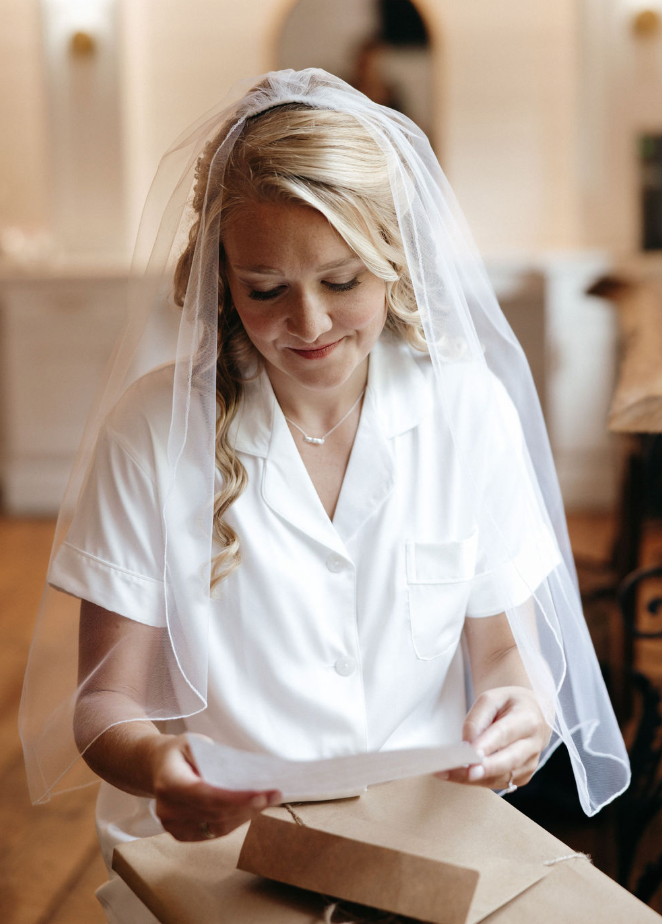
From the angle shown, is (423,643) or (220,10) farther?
(220,10)

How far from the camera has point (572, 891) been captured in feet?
2.54

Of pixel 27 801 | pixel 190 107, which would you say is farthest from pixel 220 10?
pixel 27 801

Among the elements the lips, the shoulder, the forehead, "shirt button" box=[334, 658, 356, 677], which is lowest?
"shirt button" box=[334, 658, 356, 677]

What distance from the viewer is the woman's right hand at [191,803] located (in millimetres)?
746

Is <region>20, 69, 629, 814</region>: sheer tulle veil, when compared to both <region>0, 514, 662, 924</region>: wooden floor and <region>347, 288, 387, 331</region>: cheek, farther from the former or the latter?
<region>0, 514, 662, 924</region>: wooden floor

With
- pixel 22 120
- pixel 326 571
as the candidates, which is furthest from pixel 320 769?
pixel 22 120

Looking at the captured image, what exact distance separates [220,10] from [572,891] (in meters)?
4.75

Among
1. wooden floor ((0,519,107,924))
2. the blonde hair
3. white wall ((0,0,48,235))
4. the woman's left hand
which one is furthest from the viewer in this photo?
white wall ((0,0,48,235))

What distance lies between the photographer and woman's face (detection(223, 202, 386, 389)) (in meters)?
0.99

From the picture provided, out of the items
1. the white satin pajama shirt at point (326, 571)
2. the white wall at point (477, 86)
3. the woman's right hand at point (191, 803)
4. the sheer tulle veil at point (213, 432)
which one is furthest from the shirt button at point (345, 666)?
the white wall at point (477, 86)

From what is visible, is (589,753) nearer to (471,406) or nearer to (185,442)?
(471,406)

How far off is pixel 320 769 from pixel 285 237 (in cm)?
54

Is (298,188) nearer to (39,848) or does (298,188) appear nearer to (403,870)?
(403,870)

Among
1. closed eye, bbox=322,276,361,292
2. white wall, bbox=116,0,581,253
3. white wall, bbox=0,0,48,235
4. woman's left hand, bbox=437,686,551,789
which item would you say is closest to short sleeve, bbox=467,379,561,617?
woman's left hand, bbox=437,686,551,789
